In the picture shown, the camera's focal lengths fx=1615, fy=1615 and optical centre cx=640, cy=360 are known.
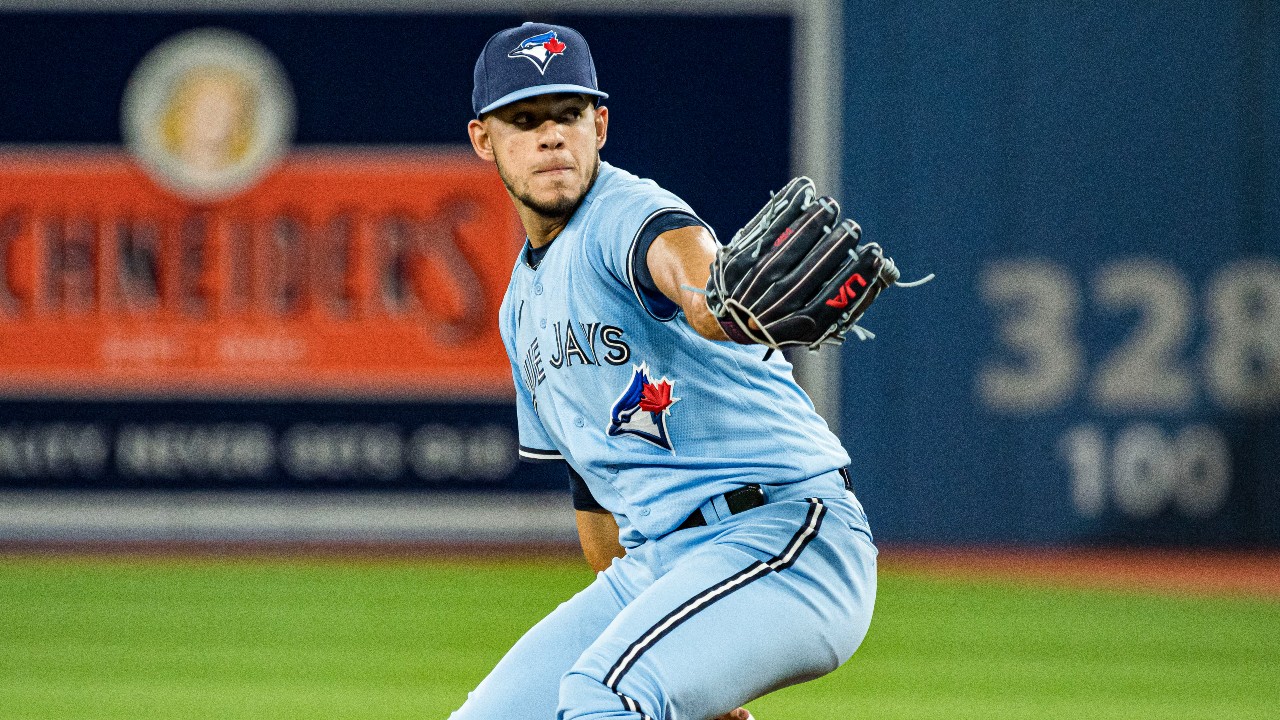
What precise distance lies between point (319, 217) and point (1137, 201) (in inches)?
198

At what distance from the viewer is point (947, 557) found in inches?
380

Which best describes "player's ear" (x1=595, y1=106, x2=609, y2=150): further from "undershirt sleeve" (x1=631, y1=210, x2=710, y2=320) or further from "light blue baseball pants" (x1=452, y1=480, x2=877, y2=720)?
"light blue baseball pants" (x1=452, y1=480, x2=877, y2=720)

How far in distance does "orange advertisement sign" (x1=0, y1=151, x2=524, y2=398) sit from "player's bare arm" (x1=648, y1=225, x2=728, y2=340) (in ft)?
23.9

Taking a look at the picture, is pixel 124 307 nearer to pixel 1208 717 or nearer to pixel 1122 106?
pixel 1122 106

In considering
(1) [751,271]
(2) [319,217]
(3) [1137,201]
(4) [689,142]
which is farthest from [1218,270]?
(1) [751,271]

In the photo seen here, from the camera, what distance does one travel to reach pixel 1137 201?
9.88 meters

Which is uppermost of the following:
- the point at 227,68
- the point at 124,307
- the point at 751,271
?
the point at 227,68

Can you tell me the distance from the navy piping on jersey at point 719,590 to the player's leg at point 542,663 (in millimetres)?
464

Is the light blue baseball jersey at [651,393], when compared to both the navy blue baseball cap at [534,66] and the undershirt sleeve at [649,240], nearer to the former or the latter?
the undershirt sleeve at [649,240]

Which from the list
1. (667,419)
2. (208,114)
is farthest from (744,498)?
(208,114)

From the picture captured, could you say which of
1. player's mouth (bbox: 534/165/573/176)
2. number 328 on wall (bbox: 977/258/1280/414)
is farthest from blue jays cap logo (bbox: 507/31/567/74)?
number 328 on wall (bbox: 977/258/1280/414)

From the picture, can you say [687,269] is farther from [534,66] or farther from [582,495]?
[582,495]

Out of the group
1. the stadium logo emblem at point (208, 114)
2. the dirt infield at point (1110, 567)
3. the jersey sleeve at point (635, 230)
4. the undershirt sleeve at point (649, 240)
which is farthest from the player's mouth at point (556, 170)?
the stadium logo emblem at point (208, 114)

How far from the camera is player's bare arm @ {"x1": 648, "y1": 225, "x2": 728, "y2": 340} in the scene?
258 cm
